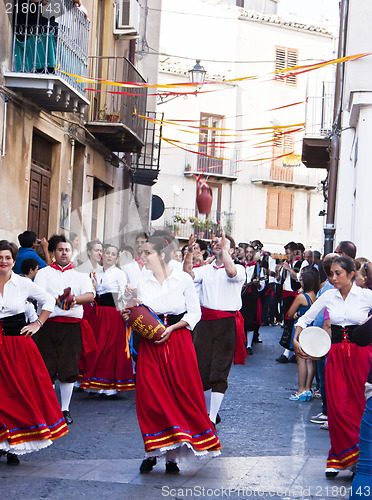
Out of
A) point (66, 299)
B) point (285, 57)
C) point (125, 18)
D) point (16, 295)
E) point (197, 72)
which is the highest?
point (285, 57)

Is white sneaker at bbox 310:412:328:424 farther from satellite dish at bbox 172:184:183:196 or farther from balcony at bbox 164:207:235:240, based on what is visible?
balcony at bbox 164:207:235:240

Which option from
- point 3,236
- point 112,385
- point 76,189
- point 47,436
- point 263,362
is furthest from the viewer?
point 76,189

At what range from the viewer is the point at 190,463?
7531 millimetres

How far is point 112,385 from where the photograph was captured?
1124cm

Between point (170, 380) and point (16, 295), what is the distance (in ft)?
4.79

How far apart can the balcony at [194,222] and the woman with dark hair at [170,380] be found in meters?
34.6

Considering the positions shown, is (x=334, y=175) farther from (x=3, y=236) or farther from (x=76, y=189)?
(x=3, y=236)

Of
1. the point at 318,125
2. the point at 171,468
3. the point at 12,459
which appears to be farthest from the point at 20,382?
the point at 318,125

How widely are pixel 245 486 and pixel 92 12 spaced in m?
14.3

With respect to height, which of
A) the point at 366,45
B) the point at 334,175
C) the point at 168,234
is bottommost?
the point at 168,234

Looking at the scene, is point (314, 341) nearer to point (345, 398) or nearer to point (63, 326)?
point (345, 398)

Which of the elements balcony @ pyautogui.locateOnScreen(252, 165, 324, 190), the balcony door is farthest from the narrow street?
balcony @ pyautogui.locateOnScreen(252, 165, 324, 190)

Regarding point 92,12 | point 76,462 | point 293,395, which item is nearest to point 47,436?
point 76,462

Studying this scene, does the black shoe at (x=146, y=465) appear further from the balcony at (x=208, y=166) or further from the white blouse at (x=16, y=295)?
the balcony at (x=208, y=166)
